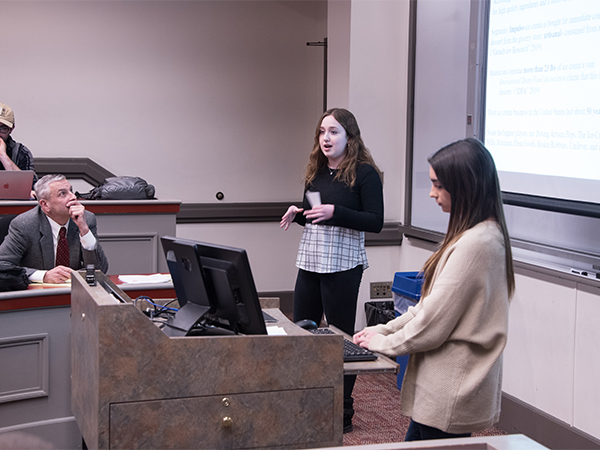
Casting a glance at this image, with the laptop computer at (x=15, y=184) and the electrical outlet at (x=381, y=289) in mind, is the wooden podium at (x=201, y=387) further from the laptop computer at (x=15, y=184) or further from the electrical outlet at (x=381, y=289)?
the electrical outlet at (x=381, y=289)

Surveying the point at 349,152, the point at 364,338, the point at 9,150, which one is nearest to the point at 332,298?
the point at 349,152

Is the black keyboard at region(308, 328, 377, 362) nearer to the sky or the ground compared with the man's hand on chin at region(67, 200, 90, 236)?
nearer to the ground

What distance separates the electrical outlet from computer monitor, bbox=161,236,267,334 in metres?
2.79

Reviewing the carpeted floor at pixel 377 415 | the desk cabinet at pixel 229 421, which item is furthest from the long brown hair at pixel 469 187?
the carpeted floor at pixel 377 415

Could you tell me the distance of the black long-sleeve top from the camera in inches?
118

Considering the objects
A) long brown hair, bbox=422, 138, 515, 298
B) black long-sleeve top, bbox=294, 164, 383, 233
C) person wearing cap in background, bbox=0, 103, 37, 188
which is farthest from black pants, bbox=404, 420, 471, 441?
person wearing cap in background, bbox=0, 103, 37, 188

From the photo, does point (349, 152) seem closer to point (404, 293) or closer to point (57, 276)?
point (404, 293)

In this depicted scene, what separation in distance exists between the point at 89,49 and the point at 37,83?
540 millimetres

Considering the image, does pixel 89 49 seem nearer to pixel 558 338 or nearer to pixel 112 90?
pixel 112 90

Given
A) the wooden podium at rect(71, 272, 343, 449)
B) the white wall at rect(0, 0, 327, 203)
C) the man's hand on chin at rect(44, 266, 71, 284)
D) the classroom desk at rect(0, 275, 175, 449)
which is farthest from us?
the white wall at rect(0, 0, 327, 203)

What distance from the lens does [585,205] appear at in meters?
2.88

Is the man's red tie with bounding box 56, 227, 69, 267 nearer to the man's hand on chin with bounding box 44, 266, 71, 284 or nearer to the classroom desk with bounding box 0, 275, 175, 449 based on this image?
the man's hand on chin with bounding box 44, 266, 71, 284

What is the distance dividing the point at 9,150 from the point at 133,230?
1.25 meters

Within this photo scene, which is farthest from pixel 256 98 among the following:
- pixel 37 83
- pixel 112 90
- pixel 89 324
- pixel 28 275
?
pixel 89 324
